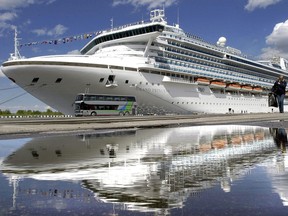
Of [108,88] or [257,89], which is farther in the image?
[257,89]

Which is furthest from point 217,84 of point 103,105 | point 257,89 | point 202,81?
point 103,105

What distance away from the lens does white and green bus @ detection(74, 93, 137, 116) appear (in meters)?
39.6

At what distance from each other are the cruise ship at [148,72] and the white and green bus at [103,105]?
32.5 inches

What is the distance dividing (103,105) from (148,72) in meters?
7.34

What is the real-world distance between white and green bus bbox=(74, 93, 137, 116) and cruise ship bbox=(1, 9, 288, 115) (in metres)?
0.83

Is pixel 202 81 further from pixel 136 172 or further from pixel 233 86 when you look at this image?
pixel 136 172

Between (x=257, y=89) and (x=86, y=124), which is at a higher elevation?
(x=257, y=89)

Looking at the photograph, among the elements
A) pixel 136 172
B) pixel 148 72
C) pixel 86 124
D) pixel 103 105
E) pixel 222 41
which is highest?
pixel 222 41

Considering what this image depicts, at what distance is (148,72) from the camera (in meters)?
43.7

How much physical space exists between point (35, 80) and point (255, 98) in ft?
158

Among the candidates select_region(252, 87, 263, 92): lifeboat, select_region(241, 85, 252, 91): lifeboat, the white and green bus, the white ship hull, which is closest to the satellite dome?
select_region(241, 85, 252, 91): lifeboat

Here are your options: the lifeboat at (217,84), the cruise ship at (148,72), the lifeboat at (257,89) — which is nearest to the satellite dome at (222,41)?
the cruise ship at (148,72)

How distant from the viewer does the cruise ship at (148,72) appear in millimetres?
37531

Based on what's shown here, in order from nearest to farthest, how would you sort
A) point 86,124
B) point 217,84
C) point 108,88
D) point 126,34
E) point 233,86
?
point 86,124
point 108,88
point 126,34
point 217,84
point 233,86
